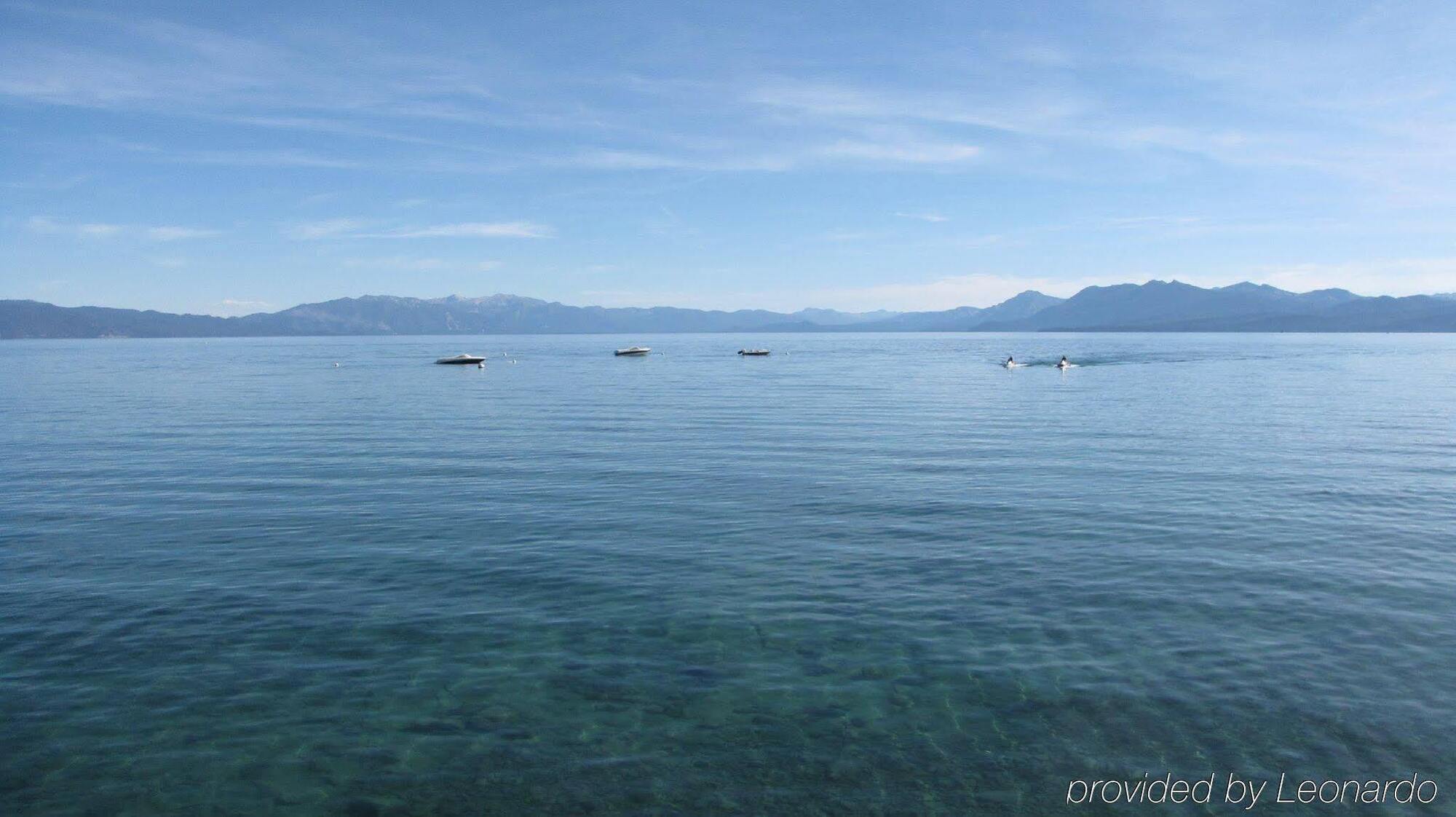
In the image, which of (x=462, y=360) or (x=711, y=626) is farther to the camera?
(x=462, y=360)

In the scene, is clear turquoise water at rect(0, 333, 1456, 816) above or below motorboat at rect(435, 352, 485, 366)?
below

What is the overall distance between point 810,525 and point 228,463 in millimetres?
29734

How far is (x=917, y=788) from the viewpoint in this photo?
13.4 metres

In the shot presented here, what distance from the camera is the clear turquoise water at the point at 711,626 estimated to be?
45.6 ft

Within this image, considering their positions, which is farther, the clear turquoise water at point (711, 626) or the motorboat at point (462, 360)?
the motorboat at point (462, 360)

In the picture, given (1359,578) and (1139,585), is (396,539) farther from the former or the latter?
(1359,578)

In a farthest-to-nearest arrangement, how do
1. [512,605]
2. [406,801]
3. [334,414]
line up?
[334,414] → [512,605] → [406,801]

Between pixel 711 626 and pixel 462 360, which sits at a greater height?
pixel 462 360

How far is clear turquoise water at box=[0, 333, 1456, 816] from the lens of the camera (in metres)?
13.9

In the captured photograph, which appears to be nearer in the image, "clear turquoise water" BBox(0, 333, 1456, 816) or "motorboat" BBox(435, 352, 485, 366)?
"clear turquoise water" BBox(0, 333, 1456, 816)

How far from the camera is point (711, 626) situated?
1961 centimetres

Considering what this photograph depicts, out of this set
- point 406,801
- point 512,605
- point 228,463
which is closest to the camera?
point 406,801

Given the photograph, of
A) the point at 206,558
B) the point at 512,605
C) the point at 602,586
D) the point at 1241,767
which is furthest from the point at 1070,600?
the point at 206,558

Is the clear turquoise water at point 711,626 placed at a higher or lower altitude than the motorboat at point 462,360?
lower
